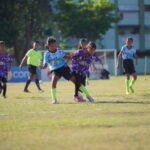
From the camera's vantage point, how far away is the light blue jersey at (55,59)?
48.8ft

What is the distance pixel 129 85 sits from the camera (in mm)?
19594

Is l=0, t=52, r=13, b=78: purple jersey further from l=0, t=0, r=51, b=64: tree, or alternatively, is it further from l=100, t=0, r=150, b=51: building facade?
l=100, t=0, r=150, b=51: building facade

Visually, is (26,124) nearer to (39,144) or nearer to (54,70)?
(39,144)

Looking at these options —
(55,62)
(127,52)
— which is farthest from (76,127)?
(127,52)

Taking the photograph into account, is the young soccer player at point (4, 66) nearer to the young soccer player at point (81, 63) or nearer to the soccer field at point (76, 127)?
the young soccer player at point (81, 63)

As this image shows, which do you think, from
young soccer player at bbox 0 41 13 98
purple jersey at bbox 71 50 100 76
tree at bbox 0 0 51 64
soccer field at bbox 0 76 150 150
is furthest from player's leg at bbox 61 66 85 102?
tree at bbox 0 0 51 64

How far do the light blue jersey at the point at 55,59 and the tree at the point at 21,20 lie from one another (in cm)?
3771

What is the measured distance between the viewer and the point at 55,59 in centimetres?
1490

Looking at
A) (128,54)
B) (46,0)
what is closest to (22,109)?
(128,54)

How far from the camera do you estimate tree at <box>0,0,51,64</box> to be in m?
52.9

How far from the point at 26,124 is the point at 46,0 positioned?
154 ft

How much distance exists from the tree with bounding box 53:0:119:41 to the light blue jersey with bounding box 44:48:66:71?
142 feet

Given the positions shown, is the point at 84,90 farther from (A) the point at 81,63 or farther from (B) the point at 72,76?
(A) the point at 81,63

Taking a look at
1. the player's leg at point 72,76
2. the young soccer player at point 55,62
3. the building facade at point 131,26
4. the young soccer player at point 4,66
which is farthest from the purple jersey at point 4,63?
the building facade at point 131,26
